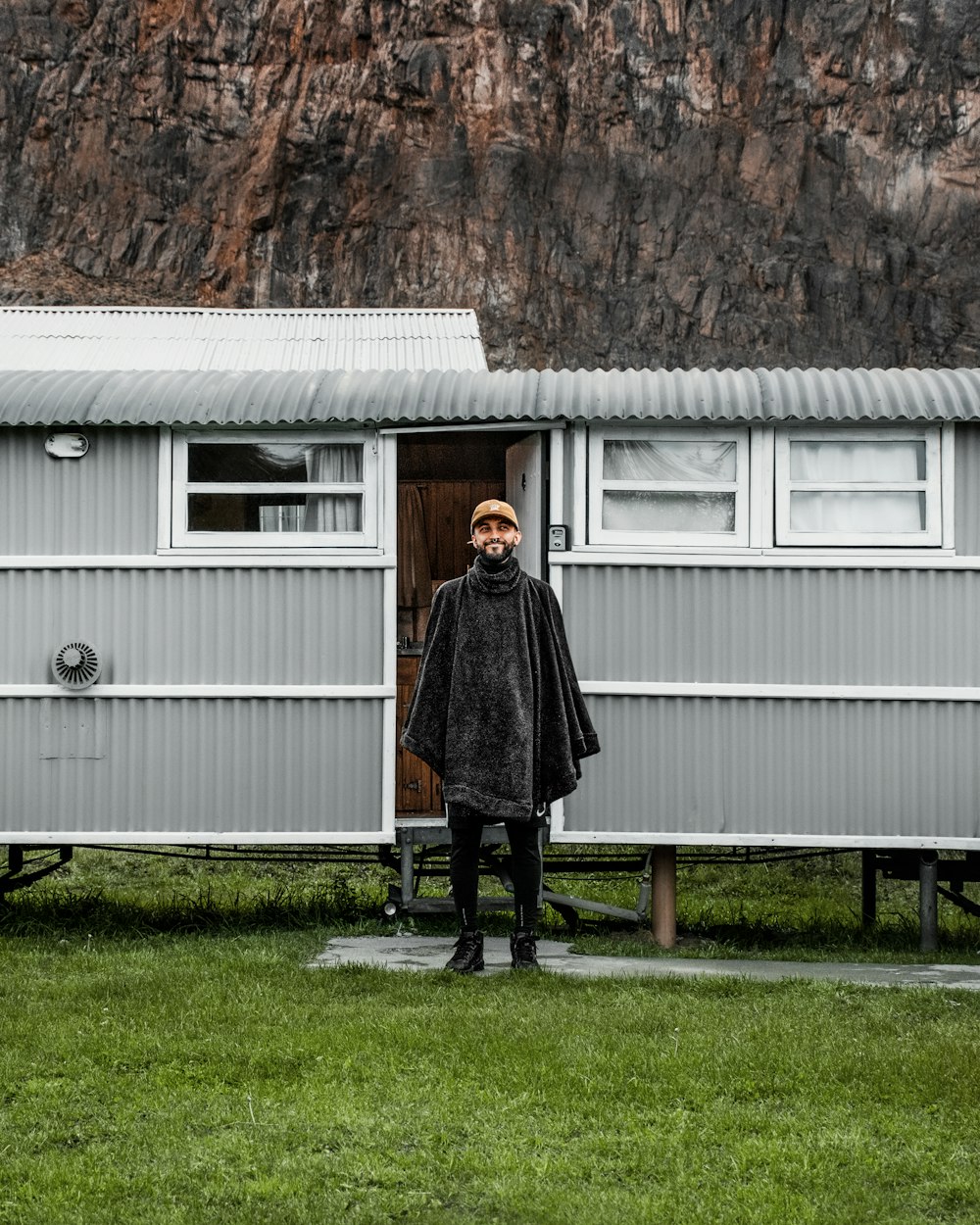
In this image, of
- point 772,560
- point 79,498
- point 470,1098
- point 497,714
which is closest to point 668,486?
point 772,560

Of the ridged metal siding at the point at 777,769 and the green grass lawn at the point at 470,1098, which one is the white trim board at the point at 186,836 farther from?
the ridged metal siding at the point at 777,769

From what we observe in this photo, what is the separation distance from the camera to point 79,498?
25.4 ft

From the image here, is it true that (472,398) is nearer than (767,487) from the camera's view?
Yes

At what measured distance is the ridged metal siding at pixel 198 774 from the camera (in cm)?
768

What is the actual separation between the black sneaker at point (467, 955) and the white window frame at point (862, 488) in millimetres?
2650

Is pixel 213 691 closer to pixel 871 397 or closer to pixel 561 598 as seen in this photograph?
pixel 561 598

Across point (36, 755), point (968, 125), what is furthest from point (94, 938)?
point (968, 125)

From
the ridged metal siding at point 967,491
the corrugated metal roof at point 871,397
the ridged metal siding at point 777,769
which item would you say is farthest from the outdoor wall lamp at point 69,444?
the ridged metal siding at point 967,491

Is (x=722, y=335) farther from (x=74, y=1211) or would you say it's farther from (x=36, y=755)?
(x=74, y=1211)

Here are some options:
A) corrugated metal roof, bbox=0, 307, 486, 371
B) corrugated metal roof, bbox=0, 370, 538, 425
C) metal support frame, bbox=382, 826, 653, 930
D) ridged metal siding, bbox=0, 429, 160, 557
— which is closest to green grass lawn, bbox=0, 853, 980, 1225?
metal support frame, bbox=382, 826, 653, 930

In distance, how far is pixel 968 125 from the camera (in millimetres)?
34312

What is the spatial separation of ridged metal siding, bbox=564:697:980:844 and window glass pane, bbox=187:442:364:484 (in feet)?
5.97

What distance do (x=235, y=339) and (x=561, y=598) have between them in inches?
124

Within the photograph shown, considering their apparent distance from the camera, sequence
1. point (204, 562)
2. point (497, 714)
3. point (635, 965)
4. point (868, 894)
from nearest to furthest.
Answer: point (497, 714) < point (635, 965) < point (204, 562) < point (868, 894)
